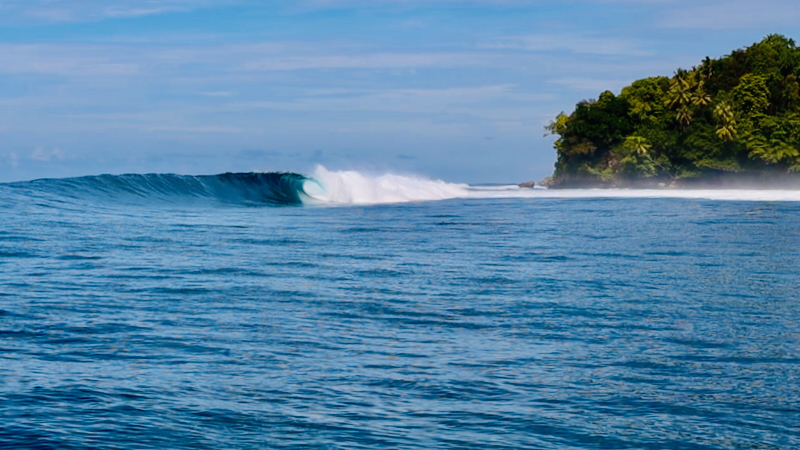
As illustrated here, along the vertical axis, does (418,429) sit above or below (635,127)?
below

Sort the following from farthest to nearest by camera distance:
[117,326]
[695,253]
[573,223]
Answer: [573,223] < [695,253] < [117,326]

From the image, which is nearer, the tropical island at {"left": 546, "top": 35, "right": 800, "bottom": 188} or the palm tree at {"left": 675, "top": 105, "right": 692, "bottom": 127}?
the tropical island at {"left": 546, "top": 35, "right": 800, "bottom": 188}

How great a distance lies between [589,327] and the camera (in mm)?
11414

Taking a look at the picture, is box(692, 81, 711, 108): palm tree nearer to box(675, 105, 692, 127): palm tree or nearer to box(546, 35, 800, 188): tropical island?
box(546, 35, 800, 188): tropical island

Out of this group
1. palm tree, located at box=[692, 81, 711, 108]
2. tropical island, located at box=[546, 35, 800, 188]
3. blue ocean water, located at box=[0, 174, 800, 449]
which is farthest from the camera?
palm tree, located at box=[692, 81, 711, 108]

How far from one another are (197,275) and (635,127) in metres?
95.9

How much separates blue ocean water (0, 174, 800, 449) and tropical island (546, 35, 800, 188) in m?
70.6

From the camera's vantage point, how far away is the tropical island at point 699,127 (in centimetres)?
8806

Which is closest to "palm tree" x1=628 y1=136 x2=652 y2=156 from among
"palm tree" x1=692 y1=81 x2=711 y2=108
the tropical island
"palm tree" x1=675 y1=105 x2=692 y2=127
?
the tropical island

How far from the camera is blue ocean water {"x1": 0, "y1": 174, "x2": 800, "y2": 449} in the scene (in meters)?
7.18

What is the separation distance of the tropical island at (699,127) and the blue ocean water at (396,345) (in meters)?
70.6

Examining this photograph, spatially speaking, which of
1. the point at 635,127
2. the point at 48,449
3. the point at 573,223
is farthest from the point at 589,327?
the point at 635,127

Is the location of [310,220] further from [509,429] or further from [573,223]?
[509,429]

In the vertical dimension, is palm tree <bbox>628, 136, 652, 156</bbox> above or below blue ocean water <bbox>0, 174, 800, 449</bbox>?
above
